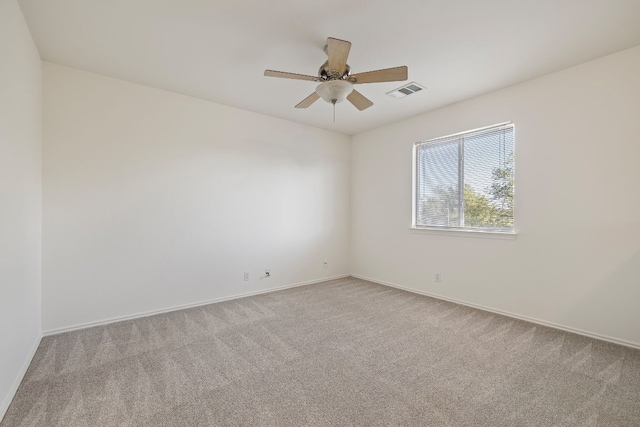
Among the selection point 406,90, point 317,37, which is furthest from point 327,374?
point 406,90

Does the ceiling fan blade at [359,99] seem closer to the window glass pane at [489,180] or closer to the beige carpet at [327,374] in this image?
the window glass pane at [489,180]

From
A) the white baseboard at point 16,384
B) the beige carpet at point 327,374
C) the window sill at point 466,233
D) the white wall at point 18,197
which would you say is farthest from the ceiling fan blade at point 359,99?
the white baseboard at point 16,384

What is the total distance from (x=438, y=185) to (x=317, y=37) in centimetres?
273

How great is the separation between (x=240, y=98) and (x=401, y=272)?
11.6ft

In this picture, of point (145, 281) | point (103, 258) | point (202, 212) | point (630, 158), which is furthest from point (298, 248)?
point (630, 158)

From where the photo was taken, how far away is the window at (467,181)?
3.40m

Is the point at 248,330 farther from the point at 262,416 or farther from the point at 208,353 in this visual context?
the point at 262,416

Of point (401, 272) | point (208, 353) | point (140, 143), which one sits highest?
point (140, 143)

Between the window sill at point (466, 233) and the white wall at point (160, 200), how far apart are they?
179cm

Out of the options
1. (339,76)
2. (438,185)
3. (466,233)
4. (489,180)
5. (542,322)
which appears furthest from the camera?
(438,185)

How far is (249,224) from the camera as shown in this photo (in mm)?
4137

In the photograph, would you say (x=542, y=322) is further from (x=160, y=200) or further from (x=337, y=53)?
(x=160, y=200)

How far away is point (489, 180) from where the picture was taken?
3.54 metres

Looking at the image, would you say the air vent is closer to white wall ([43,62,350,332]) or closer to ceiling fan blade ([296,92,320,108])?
ceiling fan blade ([296,92,320,108])
